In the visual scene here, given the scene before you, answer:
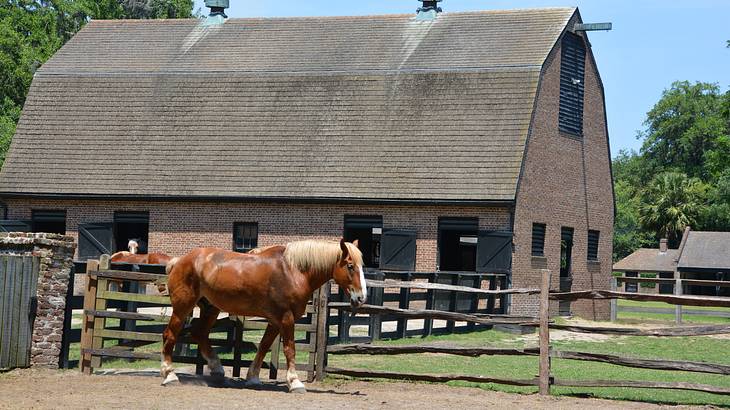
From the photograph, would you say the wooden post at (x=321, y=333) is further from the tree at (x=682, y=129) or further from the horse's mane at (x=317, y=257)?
the tree at (x=682, y=129)

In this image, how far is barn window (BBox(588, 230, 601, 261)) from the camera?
105 feet

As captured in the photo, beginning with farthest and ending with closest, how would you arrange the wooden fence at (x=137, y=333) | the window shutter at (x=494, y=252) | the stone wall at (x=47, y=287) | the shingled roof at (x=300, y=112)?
the shingled roof at (x=300, y=112) < the window shutter at (x=494, y=252) < the stone wall at (x=47, y=287) < the wooden fence at (x=137, y=333)

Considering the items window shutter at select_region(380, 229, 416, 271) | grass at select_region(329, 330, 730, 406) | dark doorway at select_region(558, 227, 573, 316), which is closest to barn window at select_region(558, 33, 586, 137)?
dark doorway at select_region(558, 227, 573, 316)

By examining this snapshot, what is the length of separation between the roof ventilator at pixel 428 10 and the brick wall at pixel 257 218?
24.4 ft

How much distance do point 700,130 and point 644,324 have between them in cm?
5824

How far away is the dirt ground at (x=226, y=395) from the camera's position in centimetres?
1038

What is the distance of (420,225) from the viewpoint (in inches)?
1091

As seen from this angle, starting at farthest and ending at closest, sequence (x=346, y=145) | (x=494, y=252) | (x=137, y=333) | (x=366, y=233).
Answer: (x=366, y=233), (x=346, y=145), (x=494, y=252), (x=137, y=333)

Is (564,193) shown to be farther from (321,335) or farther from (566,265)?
(321,335)

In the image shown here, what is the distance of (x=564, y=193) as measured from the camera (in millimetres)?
30297

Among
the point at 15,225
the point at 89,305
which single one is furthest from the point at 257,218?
the point at 89,305

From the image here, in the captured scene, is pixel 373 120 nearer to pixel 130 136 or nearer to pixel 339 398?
pixel 130 136

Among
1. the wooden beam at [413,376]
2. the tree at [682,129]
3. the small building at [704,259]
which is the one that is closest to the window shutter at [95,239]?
the wooden beam at [413,376]

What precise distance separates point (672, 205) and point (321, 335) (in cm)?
6252
